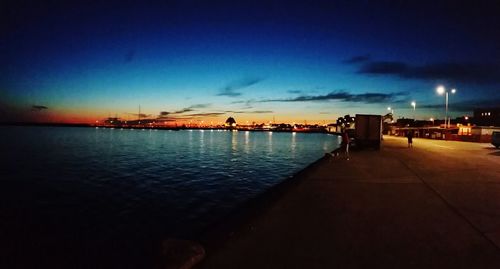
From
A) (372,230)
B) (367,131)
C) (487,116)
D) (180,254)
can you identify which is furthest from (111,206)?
(487,116)

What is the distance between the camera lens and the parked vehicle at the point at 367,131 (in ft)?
114

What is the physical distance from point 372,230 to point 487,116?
15453 cm

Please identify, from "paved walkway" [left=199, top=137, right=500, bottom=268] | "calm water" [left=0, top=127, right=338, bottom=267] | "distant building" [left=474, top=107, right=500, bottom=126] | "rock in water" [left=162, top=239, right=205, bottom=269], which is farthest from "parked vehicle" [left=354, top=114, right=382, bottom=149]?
"distant building" [left=474, top=107, right=500, bottom=126]

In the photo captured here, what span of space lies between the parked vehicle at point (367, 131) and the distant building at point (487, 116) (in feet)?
383

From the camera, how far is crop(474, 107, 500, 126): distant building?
130 m

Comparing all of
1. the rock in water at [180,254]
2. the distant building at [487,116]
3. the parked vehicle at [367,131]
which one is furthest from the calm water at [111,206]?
the distant building at [487,116]

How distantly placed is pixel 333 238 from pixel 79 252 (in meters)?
7.56

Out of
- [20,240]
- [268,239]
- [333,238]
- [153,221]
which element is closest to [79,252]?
[20,240]

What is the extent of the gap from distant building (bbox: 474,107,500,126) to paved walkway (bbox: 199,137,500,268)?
140552 mm

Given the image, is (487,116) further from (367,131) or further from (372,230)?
(372,230)

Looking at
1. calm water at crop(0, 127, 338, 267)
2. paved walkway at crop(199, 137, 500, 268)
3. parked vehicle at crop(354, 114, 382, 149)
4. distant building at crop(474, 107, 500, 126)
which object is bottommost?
calm water at crop(0, 127, 338, 267)

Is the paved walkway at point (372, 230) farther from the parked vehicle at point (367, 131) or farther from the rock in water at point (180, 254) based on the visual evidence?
the parked vehicle at point (367, 131)

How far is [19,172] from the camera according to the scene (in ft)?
99.8

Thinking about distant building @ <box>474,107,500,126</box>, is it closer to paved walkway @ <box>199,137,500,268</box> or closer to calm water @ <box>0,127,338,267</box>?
calm water @ <box>0,127,338,267</box>
